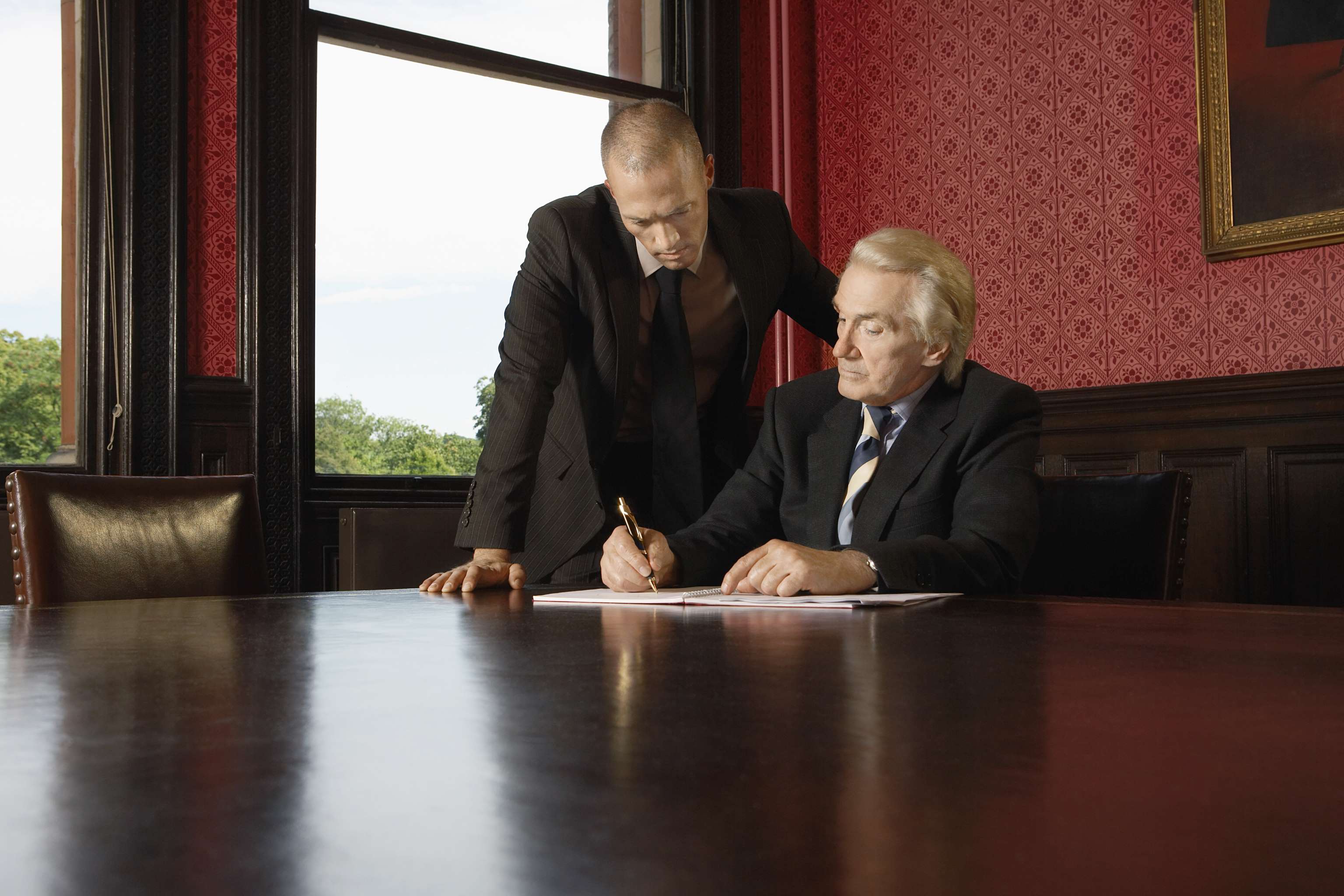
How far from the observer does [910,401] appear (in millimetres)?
2061

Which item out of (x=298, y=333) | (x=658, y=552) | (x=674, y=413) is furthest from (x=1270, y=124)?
(x=298, y=333)

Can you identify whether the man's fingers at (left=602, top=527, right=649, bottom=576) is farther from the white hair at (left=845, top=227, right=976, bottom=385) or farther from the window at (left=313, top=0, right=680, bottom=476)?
the window at (left=313, top=0, right=680, bottom=476)

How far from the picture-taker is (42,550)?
1.97 m

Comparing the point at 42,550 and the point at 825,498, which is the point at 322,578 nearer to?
the point at 42,550

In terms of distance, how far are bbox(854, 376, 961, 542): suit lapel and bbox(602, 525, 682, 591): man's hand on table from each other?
0.32 m

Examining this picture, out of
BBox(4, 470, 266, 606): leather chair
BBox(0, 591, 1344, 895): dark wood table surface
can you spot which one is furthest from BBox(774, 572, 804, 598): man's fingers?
BBox(4, 470, 266, 606): leather chair

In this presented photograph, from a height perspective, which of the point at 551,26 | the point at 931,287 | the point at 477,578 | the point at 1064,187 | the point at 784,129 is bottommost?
the point at 477,578

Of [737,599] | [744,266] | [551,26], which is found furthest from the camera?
[551,26]

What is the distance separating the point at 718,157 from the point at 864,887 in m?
4.91

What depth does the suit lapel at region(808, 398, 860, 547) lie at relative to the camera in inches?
79.8

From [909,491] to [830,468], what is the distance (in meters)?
0.20

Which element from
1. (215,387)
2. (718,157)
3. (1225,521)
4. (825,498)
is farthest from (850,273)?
(718,157)

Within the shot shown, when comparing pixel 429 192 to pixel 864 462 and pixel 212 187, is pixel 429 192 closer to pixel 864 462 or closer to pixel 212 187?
pixel 212 187

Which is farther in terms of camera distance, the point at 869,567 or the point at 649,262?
the point at 649,262
